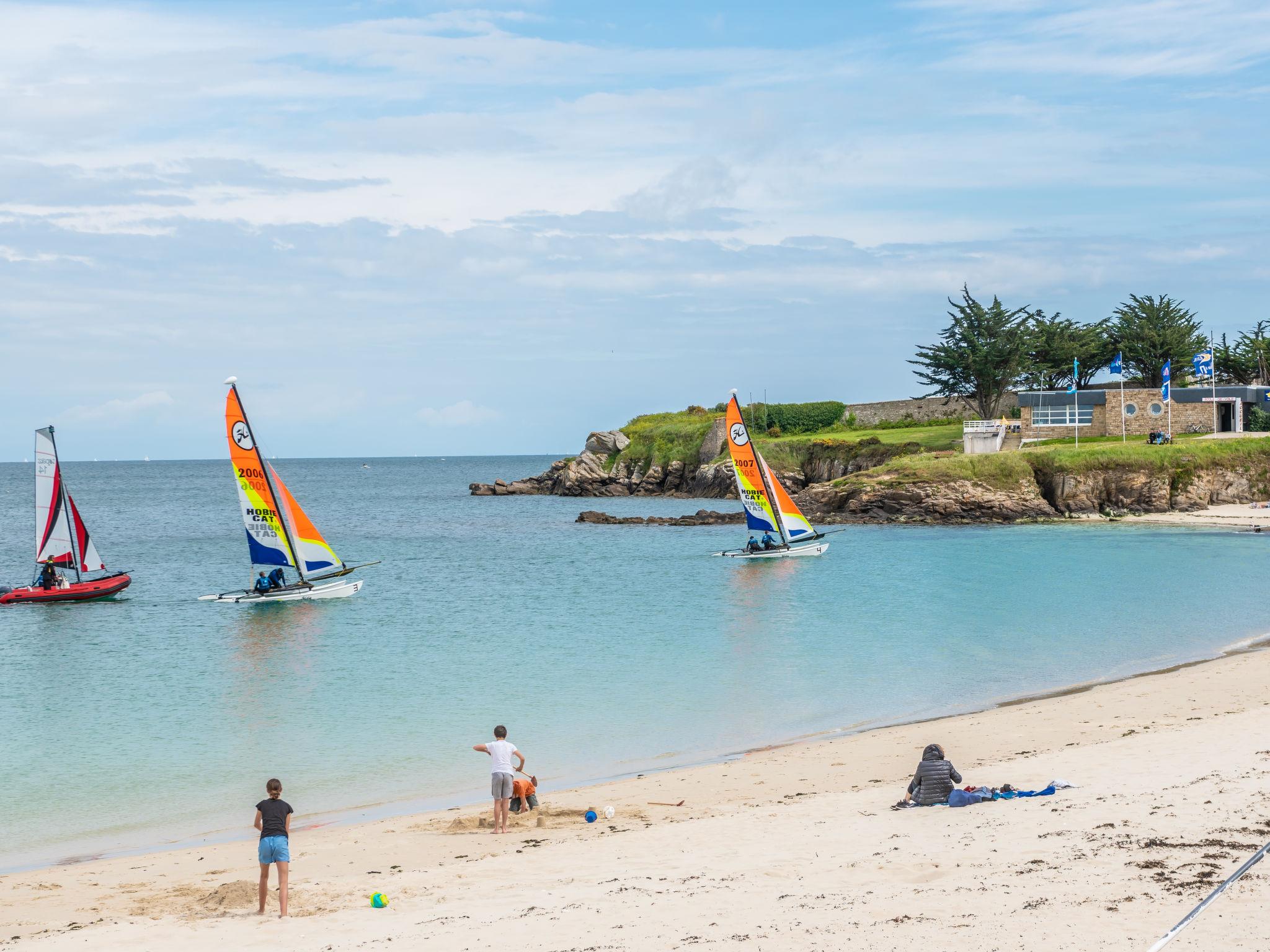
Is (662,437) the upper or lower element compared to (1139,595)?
upper

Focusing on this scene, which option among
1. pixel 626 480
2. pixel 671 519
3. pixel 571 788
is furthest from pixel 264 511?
pixel 626 480

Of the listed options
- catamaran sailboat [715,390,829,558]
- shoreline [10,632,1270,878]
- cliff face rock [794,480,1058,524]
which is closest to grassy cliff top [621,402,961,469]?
cliff face rock [794,480,1058,524]

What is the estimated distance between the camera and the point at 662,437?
100625mm

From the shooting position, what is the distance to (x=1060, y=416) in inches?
3172

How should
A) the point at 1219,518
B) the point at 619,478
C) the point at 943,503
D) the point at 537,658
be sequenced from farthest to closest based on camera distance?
the point at 619,478 → the point at 943,503 → the point at 1219,518 → the point at 537,658

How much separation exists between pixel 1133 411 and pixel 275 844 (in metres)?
78.3

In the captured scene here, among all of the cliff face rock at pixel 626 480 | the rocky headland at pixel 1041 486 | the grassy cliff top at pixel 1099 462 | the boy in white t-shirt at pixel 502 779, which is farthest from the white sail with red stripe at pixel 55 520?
the cliff face rock at pixel 626 480

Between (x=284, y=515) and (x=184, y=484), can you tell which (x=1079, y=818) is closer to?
(x=284, y=515)

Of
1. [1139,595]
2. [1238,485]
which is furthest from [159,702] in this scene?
[1238,485]

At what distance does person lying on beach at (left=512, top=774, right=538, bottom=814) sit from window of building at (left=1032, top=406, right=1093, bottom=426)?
7117cm

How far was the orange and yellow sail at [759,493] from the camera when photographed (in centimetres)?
5106

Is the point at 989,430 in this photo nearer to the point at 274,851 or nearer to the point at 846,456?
the point at 846,456

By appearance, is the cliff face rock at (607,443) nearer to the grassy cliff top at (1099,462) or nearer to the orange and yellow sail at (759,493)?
the grassy cliff top at (1099,462)

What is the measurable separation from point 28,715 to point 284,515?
16.5m
